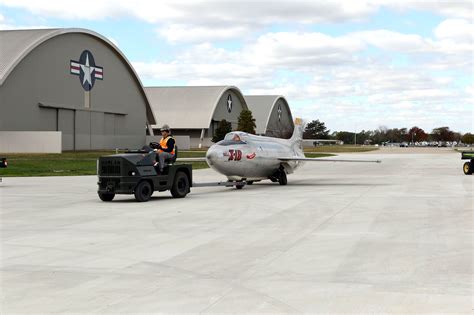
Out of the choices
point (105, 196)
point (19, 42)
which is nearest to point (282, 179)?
point (105, 196)

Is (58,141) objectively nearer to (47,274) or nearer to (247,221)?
(247,221)

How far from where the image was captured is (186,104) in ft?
337

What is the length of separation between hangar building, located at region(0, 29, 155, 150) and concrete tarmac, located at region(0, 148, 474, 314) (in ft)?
125

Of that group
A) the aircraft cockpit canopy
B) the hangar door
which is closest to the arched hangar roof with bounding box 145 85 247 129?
the hangar door

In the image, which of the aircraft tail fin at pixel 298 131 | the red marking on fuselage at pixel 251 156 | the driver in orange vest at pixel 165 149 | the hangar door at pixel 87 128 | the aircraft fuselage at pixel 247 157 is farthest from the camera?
the hangar door at pixel 87 128

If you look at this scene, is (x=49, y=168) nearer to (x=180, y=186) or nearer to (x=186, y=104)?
(x=180, y=186)

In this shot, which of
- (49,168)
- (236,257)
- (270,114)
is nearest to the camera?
(236,257)

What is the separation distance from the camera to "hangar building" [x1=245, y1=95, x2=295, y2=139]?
13225 centimetres

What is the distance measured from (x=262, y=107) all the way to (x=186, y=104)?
115 feet

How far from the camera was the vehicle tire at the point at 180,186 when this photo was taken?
817 inches

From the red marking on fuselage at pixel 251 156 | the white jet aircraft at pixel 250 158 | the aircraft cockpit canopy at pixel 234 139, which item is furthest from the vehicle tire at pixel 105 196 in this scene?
the red marking on fuselage at pixel 251 156

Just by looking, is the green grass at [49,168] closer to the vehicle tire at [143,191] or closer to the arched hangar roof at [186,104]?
the vehicle tire at [143,191]

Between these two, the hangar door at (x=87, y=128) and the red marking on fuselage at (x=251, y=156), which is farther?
the hangar door at (x=87, y=128)

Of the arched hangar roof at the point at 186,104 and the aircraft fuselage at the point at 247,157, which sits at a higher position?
the arched hangar roof at the point at 186,104
